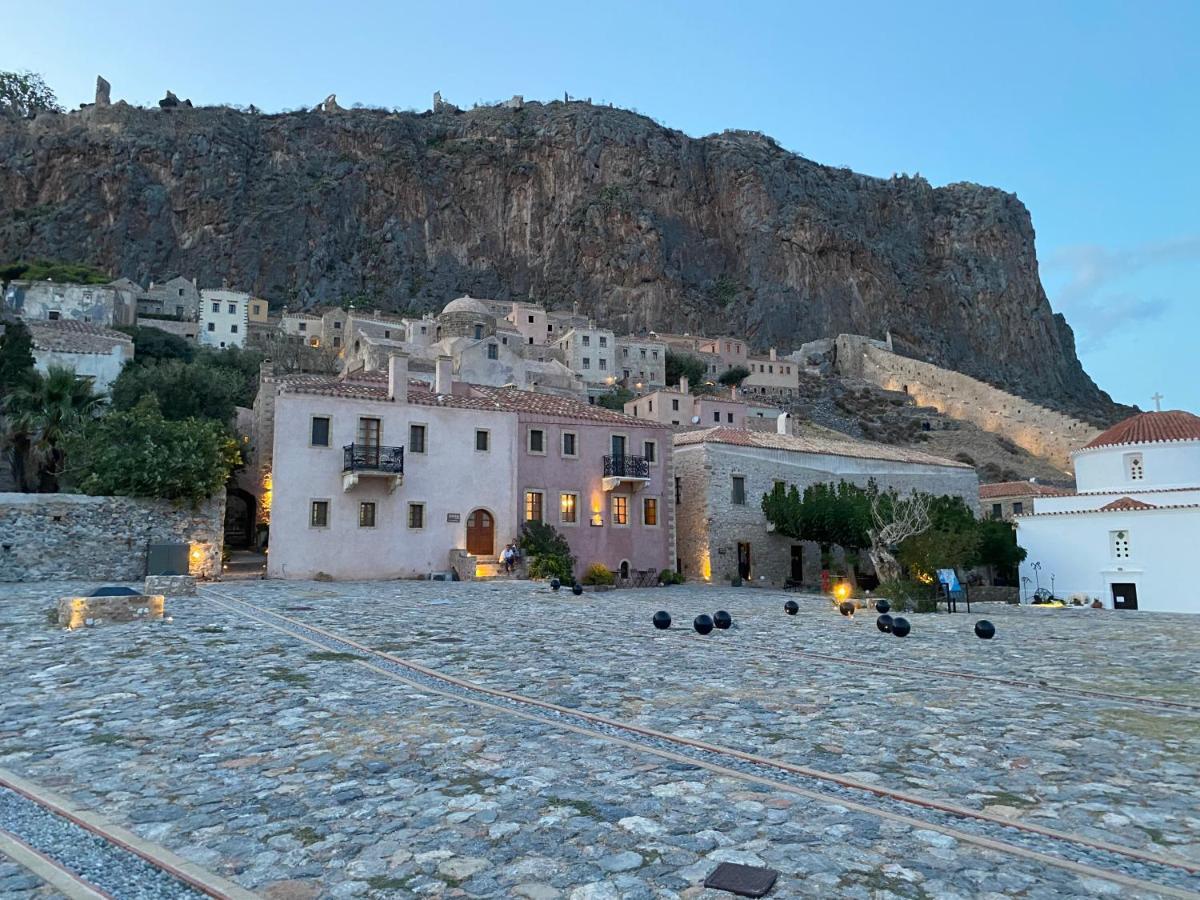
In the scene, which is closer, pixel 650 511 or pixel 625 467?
pixel 625 467

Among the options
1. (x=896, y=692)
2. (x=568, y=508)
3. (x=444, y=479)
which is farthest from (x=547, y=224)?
(x=896, y=692)

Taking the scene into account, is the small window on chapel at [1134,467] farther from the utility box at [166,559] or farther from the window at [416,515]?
the utility box at [166,559]

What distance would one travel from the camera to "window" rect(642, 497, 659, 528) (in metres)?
38.8

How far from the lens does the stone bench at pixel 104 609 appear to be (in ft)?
49.9

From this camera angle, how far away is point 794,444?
4638 centimetres

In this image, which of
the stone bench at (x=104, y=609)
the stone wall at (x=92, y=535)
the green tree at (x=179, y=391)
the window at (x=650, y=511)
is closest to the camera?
the stone bench at (x=104, y=609)

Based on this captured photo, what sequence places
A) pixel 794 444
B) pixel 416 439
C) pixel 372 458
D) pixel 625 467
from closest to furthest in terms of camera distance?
pixel 372 458 → pixel 416 439 → pixel 625 467 → pixel 794 444

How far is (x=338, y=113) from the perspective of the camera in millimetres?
131000

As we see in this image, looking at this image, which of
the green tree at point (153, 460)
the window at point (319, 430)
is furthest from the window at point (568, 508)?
the green tree at point (153, 460)

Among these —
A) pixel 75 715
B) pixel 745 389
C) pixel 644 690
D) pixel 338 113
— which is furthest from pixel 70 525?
pixel 338 113

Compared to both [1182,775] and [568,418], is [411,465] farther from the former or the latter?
[1182,775]

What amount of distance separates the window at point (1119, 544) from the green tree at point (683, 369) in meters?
59.1

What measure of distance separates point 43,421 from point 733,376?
75069 millimetres

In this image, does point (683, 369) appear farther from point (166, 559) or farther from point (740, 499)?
point (166, 559)
